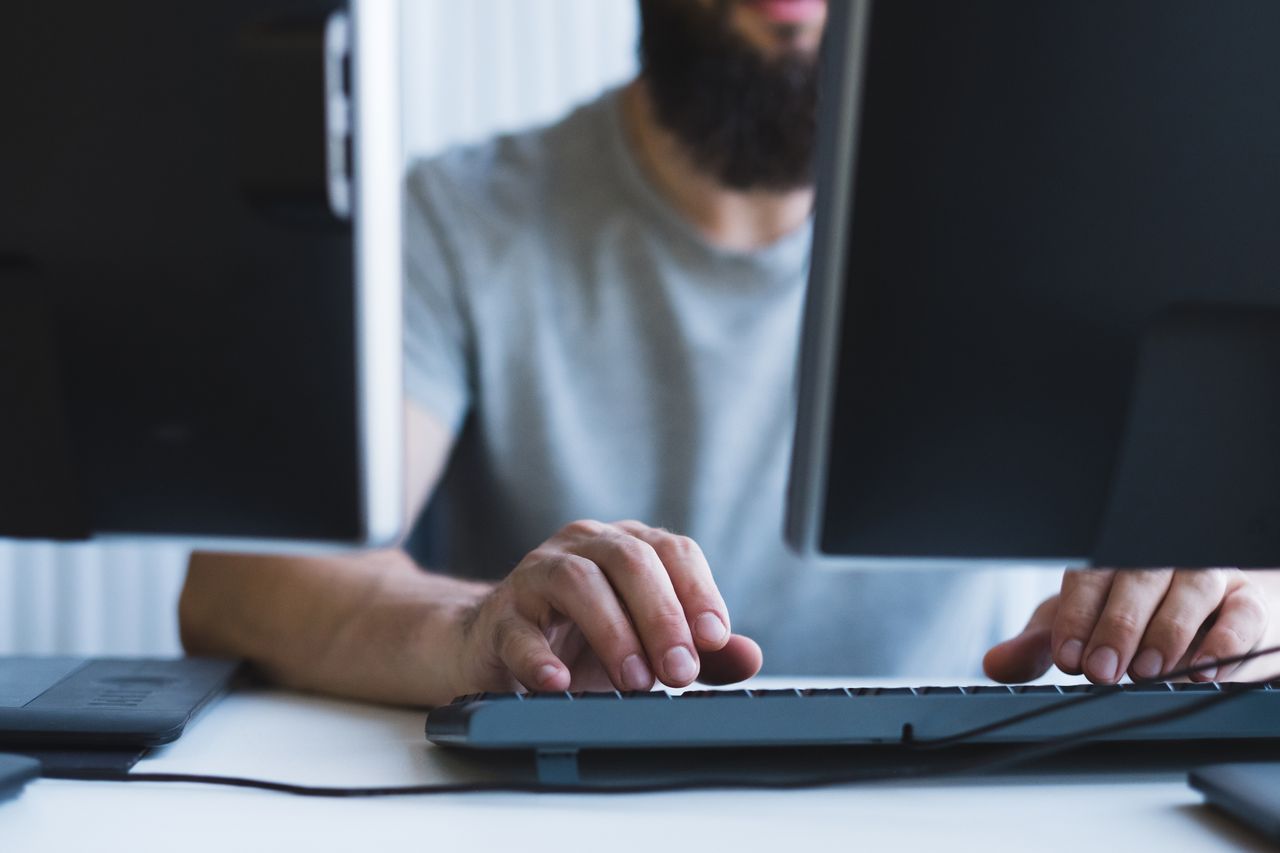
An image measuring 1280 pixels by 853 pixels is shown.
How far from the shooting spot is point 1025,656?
0.72 m

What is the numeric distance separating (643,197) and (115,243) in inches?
36.3

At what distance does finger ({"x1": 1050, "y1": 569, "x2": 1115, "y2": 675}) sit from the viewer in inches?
26.0

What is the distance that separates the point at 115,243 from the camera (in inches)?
18.6

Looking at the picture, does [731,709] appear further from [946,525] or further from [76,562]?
[76,562]

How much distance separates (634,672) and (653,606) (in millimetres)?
37

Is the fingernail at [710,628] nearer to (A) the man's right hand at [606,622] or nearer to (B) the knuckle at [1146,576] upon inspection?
(A) the man's right hand at [606,622]

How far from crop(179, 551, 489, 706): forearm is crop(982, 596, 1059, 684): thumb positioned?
35 centimetres

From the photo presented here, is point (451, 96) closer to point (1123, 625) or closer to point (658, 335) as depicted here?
point (658, 335)

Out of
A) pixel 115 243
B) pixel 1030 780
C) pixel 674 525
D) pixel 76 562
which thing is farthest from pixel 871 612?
pixel 76 562

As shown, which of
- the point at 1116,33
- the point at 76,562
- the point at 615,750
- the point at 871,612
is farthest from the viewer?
the point at 76,562

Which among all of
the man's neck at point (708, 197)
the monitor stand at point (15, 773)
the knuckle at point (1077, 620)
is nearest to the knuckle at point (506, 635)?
the monitor stand at point (15, 773)

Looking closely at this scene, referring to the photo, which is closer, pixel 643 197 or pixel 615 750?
pixel 615 750

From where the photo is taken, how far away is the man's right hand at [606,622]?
59 cm

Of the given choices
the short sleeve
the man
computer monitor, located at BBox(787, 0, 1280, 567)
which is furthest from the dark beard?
computer monitor, located at BBox(787, 0, 1280, 567)
